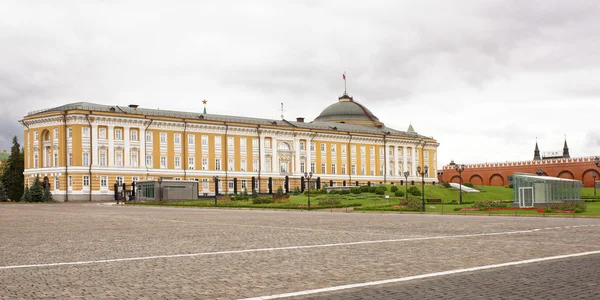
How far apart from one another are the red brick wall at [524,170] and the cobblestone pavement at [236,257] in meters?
83.6

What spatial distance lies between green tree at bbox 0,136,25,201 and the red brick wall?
73.5 metres

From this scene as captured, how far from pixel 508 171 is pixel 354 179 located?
28.9m

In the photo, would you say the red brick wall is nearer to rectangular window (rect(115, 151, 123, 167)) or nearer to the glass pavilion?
the glass pavilion

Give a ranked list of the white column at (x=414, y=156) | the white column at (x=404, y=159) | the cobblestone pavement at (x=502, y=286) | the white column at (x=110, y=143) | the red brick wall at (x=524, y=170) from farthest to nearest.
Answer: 1. the white column at (x=414, y=156)
2. the white column at (x=404, y=159)
3. the red brick wall at (x=524, y=170)
4. the white column at (x=110, y=143)
5. the cobblestone pavement at (x=502, y=286)

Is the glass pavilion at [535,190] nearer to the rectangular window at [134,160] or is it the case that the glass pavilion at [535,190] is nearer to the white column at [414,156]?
the rectangular window at [134,160]

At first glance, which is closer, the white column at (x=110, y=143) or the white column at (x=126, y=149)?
the white column at (x=110, y=143)

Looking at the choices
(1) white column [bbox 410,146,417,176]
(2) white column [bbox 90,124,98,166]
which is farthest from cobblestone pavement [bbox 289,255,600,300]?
(1) white column [bbox 410,146,417,176]

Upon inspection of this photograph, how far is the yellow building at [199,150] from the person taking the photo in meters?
74.9

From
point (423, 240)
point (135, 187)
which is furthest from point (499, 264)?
point (135, 187)

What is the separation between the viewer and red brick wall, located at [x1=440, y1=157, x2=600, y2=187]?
9538 centimetres

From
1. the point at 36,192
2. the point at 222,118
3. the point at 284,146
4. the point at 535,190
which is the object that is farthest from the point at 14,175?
the point at 535,190

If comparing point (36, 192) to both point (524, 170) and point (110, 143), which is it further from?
point (524, 170)

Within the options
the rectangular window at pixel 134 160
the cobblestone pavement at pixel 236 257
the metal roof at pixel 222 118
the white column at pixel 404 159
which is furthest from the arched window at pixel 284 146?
the cobblestone pavement at pixel 236 257

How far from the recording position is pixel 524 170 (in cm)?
10419
